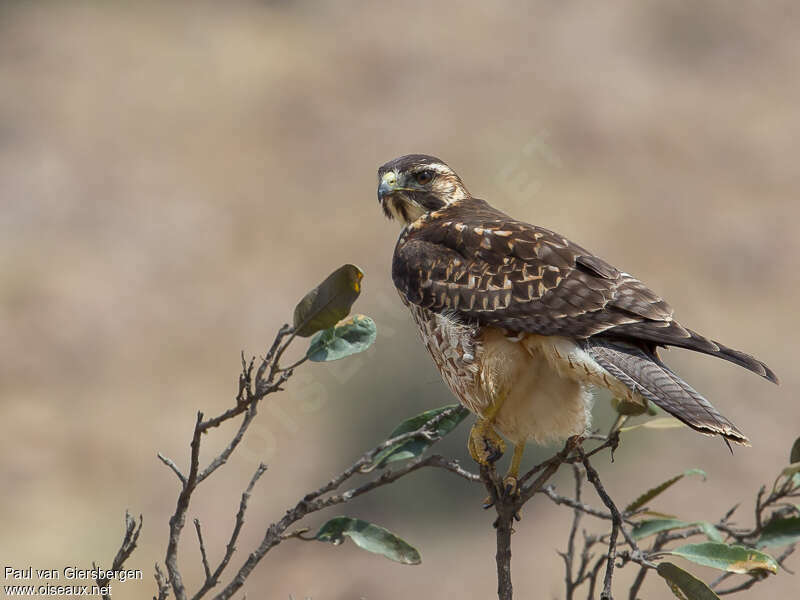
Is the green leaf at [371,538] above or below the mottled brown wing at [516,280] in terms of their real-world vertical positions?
below

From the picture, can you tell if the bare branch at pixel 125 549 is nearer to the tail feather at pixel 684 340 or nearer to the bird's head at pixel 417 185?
the tail feather at pixel 684 340

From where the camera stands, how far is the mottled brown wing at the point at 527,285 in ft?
11.8

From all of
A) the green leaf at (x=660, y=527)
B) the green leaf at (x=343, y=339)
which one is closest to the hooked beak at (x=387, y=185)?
the green leaf at (x=343, y=339)

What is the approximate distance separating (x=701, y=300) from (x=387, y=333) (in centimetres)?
730

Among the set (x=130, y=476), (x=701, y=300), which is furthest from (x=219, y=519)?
(x=701, y=300)

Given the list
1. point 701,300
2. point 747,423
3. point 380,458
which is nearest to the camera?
point 380,458

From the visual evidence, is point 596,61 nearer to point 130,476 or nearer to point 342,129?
point 342,129

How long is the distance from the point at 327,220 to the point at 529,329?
15041 mm

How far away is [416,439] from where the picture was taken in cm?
370

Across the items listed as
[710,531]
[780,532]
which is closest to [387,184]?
[710,531]

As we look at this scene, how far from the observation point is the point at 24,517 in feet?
43.3

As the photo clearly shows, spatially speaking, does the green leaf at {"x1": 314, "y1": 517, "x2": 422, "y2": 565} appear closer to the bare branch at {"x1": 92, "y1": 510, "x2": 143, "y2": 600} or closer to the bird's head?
the bare branch at {"x1": 92, "y1": 510, "x2": 143, "y2": 600}

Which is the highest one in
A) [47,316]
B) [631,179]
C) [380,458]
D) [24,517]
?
[631,179]

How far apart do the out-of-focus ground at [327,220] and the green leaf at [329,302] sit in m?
6.98
